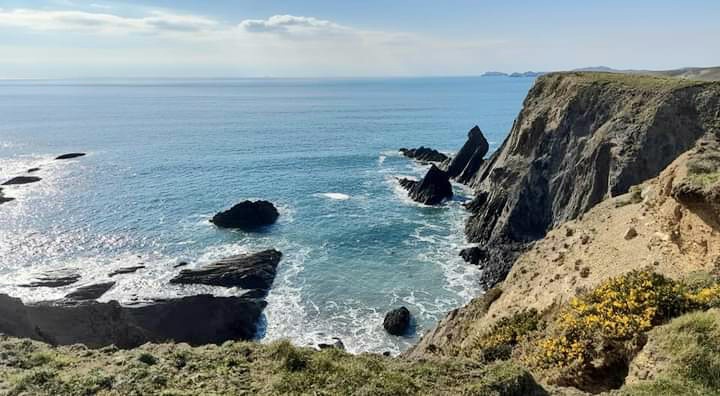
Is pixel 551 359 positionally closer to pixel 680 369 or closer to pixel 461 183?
pixel 680 369

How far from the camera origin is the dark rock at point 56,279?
40.5m

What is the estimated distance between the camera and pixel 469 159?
78.7 m

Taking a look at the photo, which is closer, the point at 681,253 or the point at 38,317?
the point at 681,253

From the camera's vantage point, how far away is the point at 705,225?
59.1ft

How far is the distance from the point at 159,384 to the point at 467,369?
8.03 metres

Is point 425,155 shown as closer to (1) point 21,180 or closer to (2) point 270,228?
(2) point 270,228

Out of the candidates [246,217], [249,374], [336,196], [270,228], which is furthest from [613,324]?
[336,196]

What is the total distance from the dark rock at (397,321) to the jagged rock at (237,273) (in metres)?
11.6

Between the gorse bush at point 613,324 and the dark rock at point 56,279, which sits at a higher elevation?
the gorse bush at point 613,324

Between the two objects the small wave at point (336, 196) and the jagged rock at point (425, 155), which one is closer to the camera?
the small wave at point (336, 196)

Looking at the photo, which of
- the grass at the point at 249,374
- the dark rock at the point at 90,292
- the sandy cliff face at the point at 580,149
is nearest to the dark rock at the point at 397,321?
the sandy cliff face at the point at 580,149

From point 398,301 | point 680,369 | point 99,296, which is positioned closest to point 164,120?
point 99,296

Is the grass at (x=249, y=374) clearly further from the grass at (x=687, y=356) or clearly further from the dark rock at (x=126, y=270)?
the dark rock at (x=126, y=270)

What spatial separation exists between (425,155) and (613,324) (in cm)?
7688
